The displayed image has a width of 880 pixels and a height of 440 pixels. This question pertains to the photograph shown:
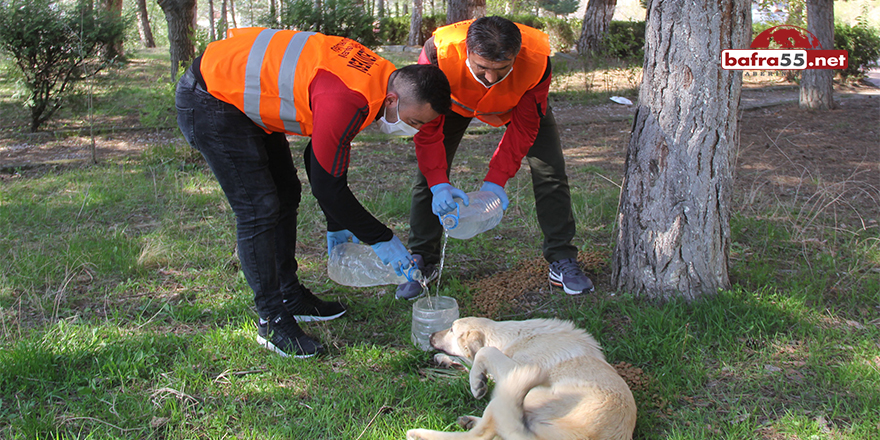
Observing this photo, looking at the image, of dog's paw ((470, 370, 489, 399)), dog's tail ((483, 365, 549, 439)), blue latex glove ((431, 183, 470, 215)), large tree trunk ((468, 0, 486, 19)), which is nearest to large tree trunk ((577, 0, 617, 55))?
large tree trunk ((468, 0, 486, 19))

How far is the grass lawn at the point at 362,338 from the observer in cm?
240

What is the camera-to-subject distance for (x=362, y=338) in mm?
3090

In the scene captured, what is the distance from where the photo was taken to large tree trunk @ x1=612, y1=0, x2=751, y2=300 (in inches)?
120

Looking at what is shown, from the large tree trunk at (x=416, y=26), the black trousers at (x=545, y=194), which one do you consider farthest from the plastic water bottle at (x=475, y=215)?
the large tree trunk at (x=416, y=26)

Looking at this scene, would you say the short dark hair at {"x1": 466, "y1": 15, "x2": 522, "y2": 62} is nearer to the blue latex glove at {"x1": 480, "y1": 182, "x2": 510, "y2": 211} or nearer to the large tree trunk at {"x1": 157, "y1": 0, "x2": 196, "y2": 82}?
the blue latex glove at {"x1": 480, "y1": 182, "x2": 510, "y2": 211}

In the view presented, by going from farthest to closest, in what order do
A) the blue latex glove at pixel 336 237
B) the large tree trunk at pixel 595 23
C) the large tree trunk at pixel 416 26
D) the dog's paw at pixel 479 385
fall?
1. the large tree trunk at pixel 416 26
2. the large tree trunk at pixel 595 23
3. the blue latex glove at pixel 336 237
4. the dog's paw at pixel 479 385

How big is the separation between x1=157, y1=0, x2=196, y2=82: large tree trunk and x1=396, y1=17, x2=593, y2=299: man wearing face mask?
557 centimetres

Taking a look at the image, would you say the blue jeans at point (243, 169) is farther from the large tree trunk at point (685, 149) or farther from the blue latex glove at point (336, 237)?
the large tree trunk at point (685, 149)

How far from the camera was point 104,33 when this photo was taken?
785cm

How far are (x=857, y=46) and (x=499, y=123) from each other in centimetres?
1373

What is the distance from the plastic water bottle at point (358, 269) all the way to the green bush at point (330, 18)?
5798mm

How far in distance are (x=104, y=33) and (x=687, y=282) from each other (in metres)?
8.22

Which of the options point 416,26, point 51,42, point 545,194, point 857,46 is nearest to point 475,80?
point 545,194

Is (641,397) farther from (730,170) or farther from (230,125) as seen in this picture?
(230,125)
